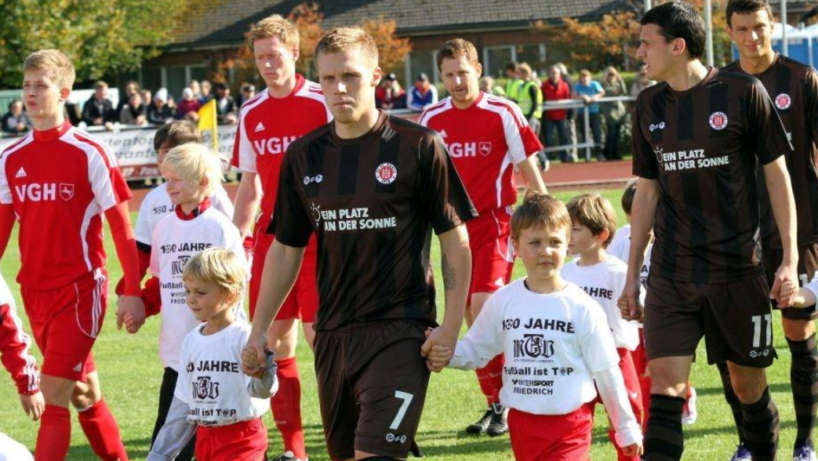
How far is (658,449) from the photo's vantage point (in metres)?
6.24

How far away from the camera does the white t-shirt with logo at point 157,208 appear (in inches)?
316

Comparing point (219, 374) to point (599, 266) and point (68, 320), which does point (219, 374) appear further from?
point (599, 266)

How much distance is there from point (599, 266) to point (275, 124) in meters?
2.17

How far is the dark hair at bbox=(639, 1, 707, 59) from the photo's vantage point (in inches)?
250

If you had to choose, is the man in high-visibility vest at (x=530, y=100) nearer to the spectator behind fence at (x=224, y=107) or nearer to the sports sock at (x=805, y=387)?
the spectator behind fence at (x=224, y=107)

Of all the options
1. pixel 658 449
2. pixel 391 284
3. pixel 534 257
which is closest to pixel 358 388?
pixel 391 284

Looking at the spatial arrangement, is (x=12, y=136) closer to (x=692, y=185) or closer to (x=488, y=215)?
(x=488, y=215)

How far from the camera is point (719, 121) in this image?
20.8 feet

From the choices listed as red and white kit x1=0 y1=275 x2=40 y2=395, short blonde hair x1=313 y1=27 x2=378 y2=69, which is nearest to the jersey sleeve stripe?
short blonde hair x1=313 y1=27 x2=378 y2=69

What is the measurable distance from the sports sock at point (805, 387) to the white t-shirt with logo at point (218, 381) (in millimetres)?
2919

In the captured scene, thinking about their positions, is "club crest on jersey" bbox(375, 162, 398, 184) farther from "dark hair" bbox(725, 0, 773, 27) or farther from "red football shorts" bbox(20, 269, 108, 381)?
"dark hair" bbox(725, 0, 773, 27)

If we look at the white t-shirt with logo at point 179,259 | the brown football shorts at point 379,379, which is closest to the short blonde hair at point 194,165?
the white t-shirt with logo at point 179,259

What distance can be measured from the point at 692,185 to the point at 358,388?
1.87m

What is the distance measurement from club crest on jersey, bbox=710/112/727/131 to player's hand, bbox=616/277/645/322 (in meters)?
0.81
